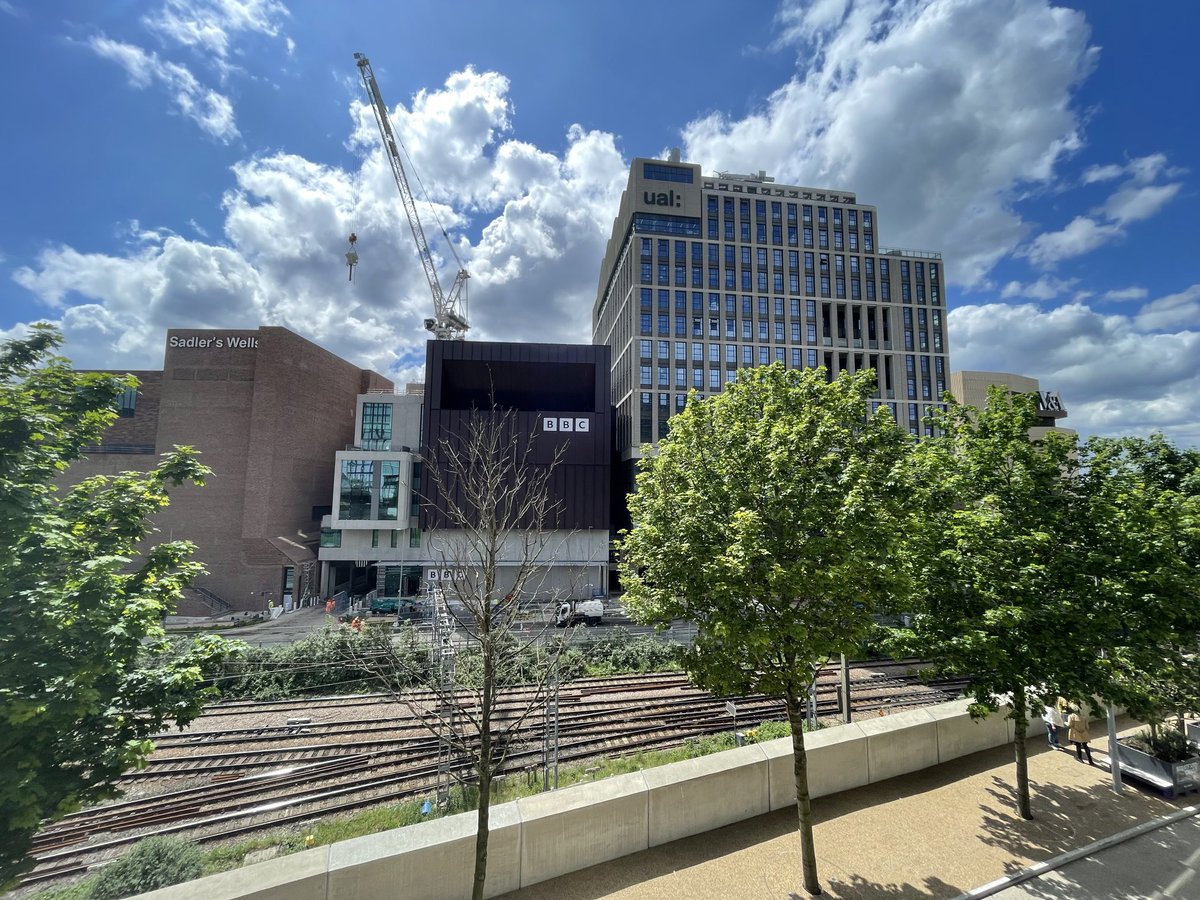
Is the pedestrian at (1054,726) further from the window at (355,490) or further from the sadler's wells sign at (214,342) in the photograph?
the sadler's wells sign at (214,342)

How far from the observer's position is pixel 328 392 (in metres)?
53.4

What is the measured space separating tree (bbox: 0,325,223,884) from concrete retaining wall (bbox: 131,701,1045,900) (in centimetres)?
162

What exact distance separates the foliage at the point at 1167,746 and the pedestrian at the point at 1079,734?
73 cm

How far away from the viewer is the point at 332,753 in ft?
48.7

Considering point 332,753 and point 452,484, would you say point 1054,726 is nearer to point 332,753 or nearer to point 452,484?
point 332,753

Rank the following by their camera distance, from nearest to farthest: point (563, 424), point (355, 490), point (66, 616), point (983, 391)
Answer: point (66, 616) → point (563, 424) → point (355, 490) → point (983, 391)

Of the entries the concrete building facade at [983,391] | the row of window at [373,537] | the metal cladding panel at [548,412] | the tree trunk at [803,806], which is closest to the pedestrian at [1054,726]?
the tree trunk at [803,806]

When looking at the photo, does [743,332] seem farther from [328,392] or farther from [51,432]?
[51,432]

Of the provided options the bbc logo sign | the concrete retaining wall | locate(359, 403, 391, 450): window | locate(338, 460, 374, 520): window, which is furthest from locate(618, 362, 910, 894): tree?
locate(359, 403, 391, 450): window

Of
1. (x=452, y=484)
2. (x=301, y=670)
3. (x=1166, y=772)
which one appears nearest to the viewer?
(x=1166, y=772)

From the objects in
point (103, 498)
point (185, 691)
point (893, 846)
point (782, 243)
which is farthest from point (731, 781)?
point (782, 243)

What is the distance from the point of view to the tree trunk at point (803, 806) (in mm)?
6676

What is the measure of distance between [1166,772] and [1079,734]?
4.17 ft

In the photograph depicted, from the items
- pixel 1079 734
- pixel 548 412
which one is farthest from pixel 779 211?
pixel 1079 734
